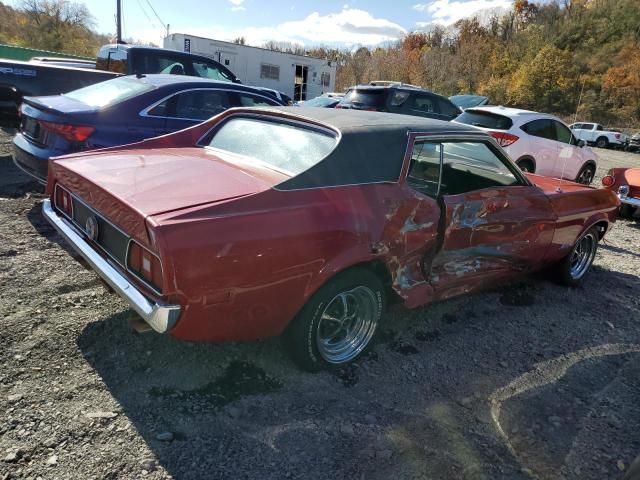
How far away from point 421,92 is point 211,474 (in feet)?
34.1

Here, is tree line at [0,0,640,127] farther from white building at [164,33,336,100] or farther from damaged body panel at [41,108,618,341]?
damaged body panel at [41,108,618,341]

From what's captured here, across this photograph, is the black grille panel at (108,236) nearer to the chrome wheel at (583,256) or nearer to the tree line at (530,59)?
the chrome wheel at (583,256)

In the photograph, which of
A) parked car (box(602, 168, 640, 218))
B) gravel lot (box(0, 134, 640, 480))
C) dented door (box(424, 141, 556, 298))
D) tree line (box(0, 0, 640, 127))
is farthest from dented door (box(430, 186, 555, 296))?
tree line (box(0, 0, 640, 127))

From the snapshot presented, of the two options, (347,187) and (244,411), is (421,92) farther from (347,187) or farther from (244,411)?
(244,411)

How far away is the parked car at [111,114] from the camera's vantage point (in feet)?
15.5

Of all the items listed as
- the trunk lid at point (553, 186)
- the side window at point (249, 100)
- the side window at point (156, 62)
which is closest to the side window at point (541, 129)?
the trunk lid at point (553, 186)

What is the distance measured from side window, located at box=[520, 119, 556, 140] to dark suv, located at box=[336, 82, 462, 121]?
241 centimetres

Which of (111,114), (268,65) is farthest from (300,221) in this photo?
(268,65)

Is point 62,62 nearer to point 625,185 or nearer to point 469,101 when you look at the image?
point 625,185

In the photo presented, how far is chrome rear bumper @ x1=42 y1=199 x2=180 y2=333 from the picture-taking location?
7.11 ft

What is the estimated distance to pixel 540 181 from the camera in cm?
464

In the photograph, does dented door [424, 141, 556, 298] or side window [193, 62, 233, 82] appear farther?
side window [193, 62, 233, 82]

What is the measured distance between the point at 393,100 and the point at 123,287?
915 centimetres

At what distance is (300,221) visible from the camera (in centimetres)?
248
